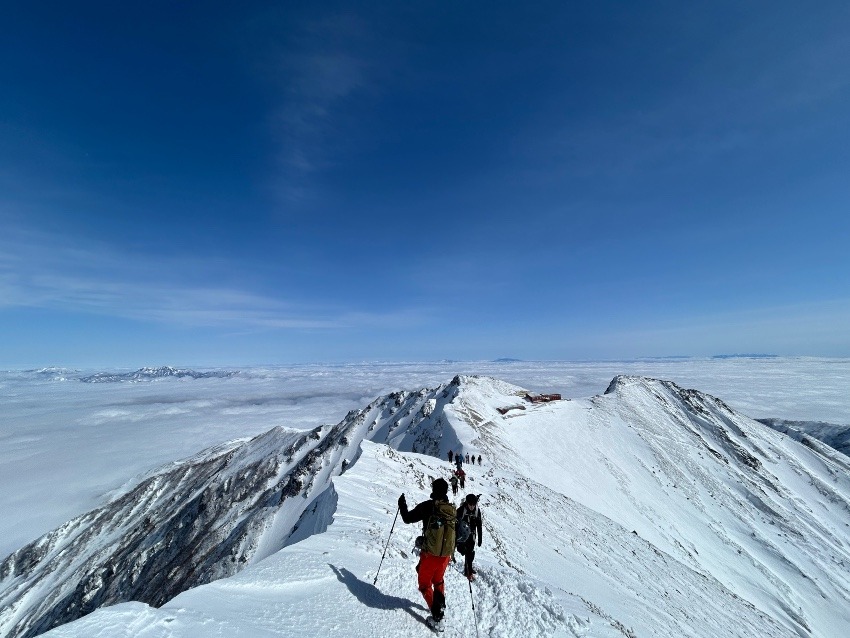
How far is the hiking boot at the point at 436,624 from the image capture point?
741cm

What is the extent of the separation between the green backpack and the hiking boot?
4.17 ft

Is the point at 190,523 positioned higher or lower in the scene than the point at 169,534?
higher

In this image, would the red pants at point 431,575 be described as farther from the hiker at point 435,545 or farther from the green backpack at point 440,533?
the green backpack at point 440,533

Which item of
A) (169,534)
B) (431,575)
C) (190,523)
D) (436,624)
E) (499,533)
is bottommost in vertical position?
(169,534)

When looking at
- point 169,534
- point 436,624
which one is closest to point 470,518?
point 436,624

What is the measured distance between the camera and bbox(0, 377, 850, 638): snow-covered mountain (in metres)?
7.96

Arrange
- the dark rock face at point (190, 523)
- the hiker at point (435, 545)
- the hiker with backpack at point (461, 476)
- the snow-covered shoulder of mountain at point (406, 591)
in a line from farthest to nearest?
the dark rock face at point (190, 523) → the hiker with backpack at point (461, 476) → the hiker at point (435, 545) → the snow-covered shoulder of mountain at point (406, 591)

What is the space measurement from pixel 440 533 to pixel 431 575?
1031 millimetres

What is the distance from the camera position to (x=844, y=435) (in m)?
81.1

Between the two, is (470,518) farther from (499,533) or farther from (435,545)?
(499,533)

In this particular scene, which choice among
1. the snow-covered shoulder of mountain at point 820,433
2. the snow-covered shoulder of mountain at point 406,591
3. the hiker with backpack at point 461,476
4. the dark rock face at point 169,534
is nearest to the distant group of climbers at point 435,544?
the snow-covered shoulder of mountain at point 406,591

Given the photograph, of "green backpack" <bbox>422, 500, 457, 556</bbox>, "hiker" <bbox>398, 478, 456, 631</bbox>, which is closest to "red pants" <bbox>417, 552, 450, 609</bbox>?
"hiker" <bbox>398, 478, 456, 631</bbox>

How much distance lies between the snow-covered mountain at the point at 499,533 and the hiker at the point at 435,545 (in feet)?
1.46

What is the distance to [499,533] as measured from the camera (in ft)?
56.0
